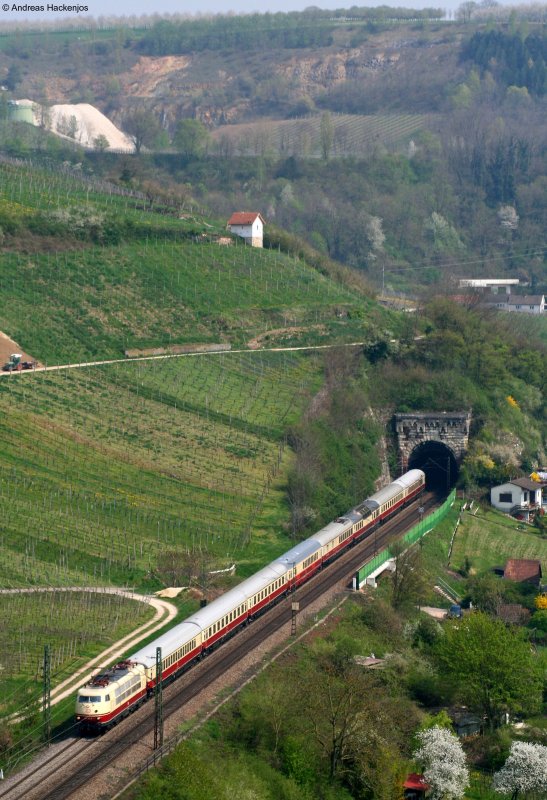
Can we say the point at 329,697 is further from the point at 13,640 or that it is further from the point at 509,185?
the point at 509,185

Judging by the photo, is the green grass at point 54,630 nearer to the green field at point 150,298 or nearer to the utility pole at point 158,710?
the utility pole at point 158,710

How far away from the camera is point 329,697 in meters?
51.3

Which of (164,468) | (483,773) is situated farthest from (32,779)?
(164,468)

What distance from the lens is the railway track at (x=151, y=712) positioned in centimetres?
4375

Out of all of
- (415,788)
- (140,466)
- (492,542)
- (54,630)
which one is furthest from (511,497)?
(415,788)

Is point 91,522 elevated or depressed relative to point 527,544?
elevated

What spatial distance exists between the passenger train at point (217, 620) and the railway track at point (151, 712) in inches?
16.6

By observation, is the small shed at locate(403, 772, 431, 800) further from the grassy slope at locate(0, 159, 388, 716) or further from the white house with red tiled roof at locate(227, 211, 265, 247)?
the white house with red tiled roof at locate(227, 211, 265, 247)

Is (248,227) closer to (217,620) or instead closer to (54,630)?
(217,620)

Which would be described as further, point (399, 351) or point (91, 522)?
point (399, 351)

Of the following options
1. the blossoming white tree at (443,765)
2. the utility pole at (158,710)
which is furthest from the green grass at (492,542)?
the utility pole at (158,710)

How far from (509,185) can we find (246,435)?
11928 cm

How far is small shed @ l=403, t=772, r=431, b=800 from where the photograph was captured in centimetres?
5062

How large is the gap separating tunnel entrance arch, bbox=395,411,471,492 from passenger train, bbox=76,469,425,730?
14.3 metres
